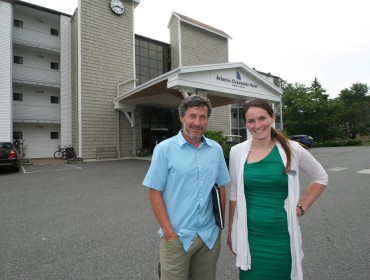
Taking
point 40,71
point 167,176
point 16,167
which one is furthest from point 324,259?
point 40,71

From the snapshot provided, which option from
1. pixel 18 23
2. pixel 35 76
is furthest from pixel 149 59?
pixel 18 23

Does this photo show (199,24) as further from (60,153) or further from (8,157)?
(8,157)

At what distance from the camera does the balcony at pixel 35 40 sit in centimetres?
2034

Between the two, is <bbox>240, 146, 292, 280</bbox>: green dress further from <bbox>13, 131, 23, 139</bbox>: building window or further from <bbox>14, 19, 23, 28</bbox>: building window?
<bbox>14, 19, 23, 28</bbox>: building window

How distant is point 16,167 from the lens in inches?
490

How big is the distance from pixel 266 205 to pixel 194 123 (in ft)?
2.68

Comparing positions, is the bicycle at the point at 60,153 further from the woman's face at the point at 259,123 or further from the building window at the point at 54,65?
the woman's face at the point at 259,123

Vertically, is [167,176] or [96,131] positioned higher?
[96,131]

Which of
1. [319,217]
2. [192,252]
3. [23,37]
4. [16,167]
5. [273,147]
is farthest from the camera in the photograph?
[23,37]

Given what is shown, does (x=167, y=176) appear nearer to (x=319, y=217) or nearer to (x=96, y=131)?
(x=319, y=217)

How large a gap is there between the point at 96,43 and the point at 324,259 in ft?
67.6

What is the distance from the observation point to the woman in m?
1.83

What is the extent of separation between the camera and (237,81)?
50.3ft

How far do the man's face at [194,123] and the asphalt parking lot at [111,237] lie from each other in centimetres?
189
